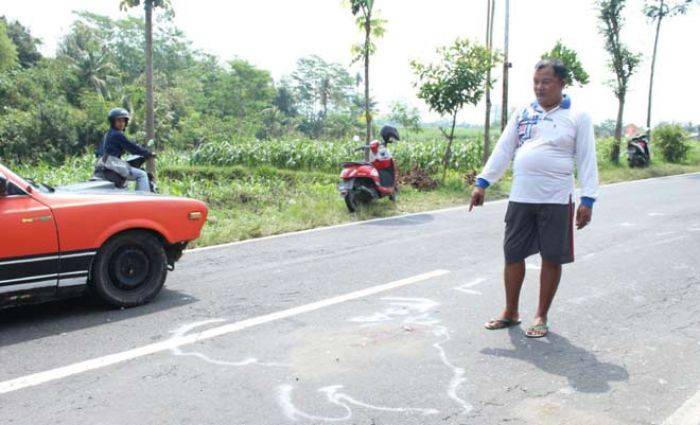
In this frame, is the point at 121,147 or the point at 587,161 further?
the point at 121,147

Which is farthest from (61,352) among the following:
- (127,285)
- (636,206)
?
(636,206)

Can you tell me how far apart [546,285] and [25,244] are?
3853 millimetres

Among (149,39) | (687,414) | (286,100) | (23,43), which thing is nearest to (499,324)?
(687,414)

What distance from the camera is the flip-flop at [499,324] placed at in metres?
4.92

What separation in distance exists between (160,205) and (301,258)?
90.7 inches

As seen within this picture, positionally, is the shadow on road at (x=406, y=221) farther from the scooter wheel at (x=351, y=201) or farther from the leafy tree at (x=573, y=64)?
the leafy tree at (x=573, y=64)

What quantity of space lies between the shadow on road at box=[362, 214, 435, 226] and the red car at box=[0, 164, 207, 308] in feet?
15.8

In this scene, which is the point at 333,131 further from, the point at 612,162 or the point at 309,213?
the point at 309,213

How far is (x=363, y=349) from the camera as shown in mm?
4453

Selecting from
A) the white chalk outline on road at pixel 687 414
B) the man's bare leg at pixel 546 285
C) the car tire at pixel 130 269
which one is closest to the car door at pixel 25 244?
the car tire at pixel 130 269

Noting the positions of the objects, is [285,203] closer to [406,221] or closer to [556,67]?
[406,221]

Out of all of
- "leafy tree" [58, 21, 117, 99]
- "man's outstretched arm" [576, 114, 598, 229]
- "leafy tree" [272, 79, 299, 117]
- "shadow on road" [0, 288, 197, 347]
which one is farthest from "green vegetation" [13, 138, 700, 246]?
"leafy tree" [272, 79, 299, 117]

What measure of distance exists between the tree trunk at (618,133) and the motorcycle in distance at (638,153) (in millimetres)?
1360

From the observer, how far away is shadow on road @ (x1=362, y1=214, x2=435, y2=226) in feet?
34.2
